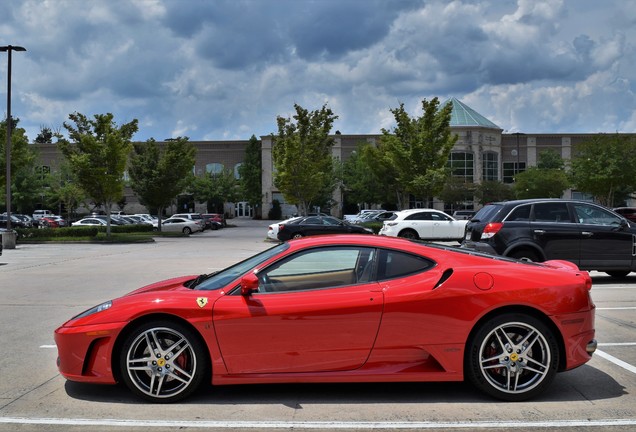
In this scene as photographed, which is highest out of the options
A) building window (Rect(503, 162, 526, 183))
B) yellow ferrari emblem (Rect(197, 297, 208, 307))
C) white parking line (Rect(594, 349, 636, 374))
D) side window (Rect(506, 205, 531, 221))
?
building window (Rect(503, 162, 526, 183))

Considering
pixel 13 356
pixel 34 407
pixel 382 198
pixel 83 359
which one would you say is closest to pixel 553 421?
pixel 83 359

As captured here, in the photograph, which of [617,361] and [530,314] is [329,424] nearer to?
[530,314]

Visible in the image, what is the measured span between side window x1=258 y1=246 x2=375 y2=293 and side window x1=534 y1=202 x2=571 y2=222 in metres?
7.43

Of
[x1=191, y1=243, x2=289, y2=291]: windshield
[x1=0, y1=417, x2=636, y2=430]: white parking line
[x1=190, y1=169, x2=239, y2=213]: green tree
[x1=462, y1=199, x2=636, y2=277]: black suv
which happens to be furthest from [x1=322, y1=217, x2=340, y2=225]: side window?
[x1=190, y1=169, x2=239, y2=213]: green tree

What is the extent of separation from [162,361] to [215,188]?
5769 cm

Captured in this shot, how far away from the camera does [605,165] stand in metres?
39.6

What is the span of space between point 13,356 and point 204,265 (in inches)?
406

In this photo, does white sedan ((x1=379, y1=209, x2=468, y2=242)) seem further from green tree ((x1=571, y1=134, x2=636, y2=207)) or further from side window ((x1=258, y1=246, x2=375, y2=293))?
green tree ((x1=571, y1=134, x2=636, y2=207))

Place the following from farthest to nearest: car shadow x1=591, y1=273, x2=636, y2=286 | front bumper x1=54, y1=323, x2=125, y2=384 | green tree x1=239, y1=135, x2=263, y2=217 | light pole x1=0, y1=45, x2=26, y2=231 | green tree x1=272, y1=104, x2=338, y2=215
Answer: green tree x1=239, y1=135, x2=263, y2=217 < green tree x1=272, y1=104, x2=338, y2=215 < light pole x1=0, y1=45, x2=26, y2=231 < car shadow x1=591, y1=273, x2=636, y2=286 < front bumper x1=54, y1=323, x2=125, y2=384

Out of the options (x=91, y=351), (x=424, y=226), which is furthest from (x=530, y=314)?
(x=424, y=226)

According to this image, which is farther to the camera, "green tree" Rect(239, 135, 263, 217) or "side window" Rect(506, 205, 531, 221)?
"green tree" Rect(239, 135, 263, 217)

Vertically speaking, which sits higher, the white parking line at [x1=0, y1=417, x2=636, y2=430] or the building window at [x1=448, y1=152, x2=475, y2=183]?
the building window at [x1=448, y1=152, x2=475, y2=183]

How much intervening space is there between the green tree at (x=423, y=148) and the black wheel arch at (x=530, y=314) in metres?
27.2

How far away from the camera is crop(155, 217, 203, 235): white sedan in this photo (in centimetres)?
4306
